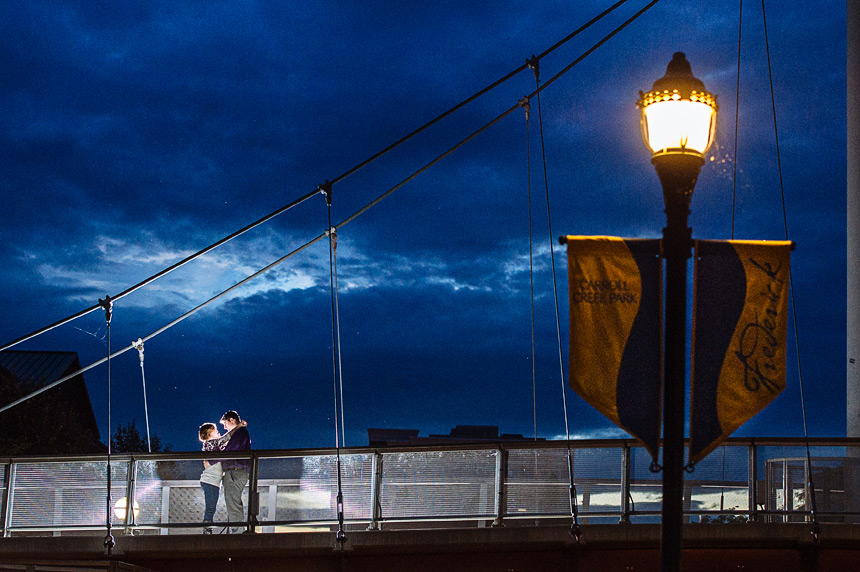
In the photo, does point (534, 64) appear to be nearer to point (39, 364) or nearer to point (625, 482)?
point (625, 482)

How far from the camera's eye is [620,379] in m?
9.81

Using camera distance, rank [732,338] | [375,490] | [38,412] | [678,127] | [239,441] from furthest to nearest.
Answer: [38,412]
[239,441]
[375,490]
[732,338]
[678,127]

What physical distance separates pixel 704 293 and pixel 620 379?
3.85ft

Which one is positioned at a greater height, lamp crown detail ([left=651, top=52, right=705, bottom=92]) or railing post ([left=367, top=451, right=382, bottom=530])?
lamp crown detail ([left=651, top=52, right=705, bottom=92])

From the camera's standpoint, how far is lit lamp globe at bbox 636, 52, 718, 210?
8.57 m

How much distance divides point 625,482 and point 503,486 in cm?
158

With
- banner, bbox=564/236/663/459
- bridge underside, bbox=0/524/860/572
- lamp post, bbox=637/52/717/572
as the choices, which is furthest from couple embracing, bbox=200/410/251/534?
lamp post, bbox=637/52/717/572

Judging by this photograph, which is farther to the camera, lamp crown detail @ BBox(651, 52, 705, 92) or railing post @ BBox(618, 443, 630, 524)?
railing post @ BBox(618, 443, 630, 524)

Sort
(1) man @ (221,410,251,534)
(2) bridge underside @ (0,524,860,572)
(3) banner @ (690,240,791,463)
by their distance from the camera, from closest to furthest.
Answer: (3) banner @ (690,240,791,463) → (2) bridge underside @ (0,524,860,572) → (1) man @ (221,410,251,534)

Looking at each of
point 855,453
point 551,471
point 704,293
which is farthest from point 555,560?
point 704,293

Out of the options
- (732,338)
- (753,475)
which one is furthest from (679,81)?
(753,475)

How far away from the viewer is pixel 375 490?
14750mm

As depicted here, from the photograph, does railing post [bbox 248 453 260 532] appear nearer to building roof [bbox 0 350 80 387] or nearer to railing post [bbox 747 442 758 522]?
railing post [bbox 747 442 758 522]

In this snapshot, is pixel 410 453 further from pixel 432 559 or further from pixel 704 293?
pixel 704 293
